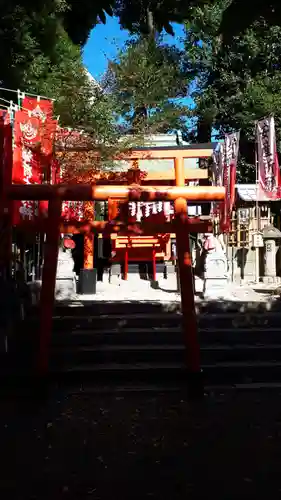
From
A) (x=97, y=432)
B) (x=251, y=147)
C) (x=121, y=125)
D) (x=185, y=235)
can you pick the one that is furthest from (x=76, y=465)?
(x=251, y=147)

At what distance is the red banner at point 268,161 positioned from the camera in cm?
1370

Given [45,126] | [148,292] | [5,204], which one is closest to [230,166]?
[148,292]

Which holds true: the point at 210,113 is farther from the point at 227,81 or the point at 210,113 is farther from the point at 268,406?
the point at 268,406

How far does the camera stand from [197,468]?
4.00 m

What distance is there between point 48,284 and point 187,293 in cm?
163

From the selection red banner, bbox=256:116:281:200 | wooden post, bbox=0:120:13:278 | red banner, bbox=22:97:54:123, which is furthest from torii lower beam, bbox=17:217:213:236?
red banner, bbox=256:116:281:200

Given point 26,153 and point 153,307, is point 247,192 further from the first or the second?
point 153,307

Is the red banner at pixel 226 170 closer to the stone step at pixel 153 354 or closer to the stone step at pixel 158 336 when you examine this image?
the stone step at pixel 158 336

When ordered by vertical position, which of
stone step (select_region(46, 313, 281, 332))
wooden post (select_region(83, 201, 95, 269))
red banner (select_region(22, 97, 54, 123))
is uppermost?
red banner (select_region(22, 97, 54, 123))

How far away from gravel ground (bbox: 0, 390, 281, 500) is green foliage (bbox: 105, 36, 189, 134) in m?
14.5

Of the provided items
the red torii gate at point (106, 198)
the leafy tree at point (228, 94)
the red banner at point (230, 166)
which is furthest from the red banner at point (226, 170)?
the leafy tree at point (228, 94)

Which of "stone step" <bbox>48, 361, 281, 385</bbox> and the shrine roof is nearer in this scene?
"stone step" <bbox>48, 361, 281, 385</bbox>

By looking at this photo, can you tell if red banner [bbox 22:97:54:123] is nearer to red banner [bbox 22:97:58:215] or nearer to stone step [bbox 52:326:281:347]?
red banner [bbox 22:97:58:215]

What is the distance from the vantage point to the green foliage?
20.7 m
